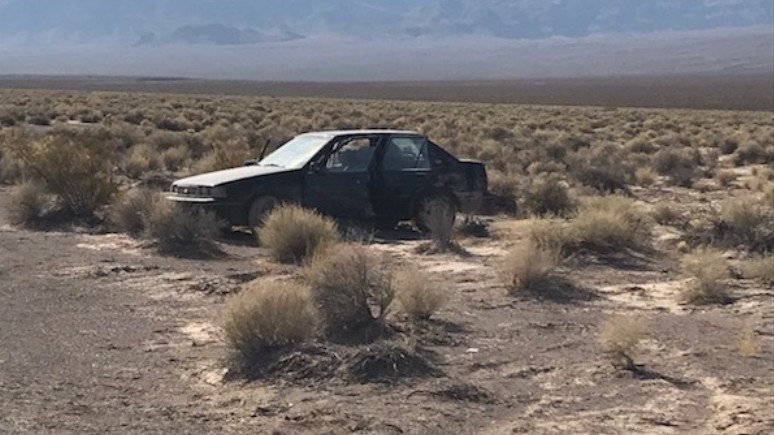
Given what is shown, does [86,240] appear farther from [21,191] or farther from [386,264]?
[386,264]

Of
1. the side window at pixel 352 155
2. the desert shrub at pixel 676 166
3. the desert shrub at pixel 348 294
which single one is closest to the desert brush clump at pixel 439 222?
the side window at pixel 352 155

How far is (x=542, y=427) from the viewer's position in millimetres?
8445

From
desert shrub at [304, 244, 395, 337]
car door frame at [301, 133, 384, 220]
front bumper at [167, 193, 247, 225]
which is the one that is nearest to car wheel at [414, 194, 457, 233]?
car door frame at [301, 133, 384, 220]

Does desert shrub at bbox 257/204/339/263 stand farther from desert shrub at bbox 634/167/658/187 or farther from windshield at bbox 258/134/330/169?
desert shrub at bbox 634/167/658/187

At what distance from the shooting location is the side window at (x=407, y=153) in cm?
1748

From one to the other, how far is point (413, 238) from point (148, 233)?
370 cm

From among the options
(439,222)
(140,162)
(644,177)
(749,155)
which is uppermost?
(439,222)

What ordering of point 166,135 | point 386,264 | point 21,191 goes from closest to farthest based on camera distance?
1. point 386,264
2. point 21,191
3. point 166,135

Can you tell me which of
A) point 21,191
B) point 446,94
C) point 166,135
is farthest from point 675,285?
point 446,94

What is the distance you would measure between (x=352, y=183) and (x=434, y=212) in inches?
46.9

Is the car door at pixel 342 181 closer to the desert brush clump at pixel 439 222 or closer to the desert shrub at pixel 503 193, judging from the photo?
the desert brush clump at pixel 439 222

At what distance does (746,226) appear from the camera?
1736cm

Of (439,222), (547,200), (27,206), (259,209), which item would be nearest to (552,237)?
(439,222)

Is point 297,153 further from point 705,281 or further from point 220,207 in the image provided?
point 705,281
